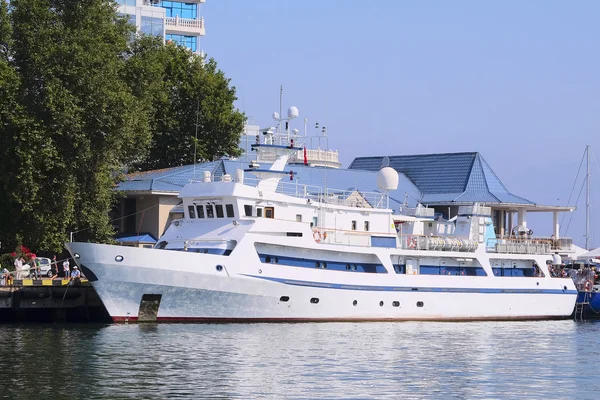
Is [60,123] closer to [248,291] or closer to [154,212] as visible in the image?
[154,212]

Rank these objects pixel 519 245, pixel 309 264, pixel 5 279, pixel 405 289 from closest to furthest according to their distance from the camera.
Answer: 1. pixel 309 264
2. pixel 5 279
3. pixel 405 289
4. pixel 519 245

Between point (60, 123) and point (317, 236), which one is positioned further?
point (60, 123)

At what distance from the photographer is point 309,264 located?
45.1 metres

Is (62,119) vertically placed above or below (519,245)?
above

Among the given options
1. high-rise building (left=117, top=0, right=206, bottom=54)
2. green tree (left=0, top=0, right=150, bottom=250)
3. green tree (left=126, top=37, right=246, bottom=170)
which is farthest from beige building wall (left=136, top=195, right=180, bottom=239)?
high-rise building (left=117, top=0, right=206, bottom=54)

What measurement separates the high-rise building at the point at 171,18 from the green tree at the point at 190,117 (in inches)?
465

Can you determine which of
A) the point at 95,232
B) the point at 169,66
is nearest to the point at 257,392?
the point at 95,232

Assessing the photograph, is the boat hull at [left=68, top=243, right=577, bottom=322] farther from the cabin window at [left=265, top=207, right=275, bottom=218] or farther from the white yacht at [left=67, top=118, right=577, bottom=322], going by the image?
the cabin window at [left=265, top=207, right=275, bottom=218]

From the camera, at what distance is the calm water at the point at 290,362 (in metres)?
27.8

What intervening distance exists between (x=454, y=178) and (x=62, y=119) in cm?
2715

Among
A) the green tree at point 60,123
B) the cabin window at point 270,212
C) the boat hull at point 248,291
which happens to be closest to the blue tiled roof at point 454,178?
the boat hull at point 248,291

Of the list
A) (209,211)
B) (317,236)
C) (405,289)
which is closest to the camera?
(209,211)

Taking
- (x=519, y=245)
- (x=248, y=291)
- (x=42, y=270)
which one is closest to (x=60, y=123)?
(x=42, y=270)

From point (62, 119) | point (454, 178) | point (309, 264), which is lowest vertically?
point (309, 264)
